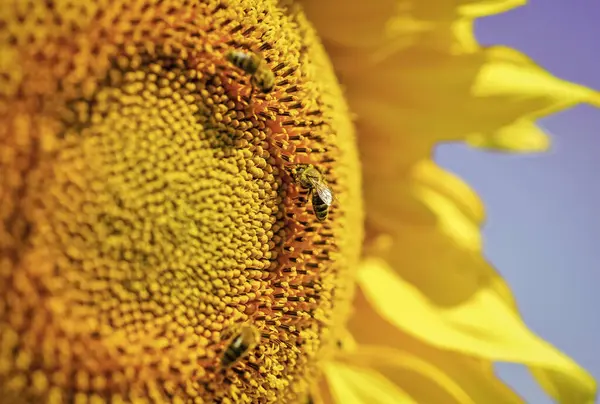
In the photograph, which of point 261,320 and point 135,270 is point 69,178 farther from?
point 261,320

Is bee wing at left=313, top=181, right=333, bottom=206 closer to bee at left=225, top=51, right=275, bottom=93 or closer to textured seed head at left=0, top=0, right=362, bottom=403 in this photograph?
textured seed head at left=0, top=0, right=362, bottom=403

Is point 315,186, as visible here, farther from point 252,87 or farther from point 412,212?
point 412,212

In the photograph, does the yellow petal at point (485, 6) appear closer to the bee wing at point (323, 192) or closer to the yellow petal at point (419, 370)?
the bee wing at point (323, 192)

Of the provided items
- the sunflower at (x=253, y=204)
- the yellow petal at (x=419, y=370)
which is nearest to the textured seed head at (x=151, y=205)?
the sunflower at (x=253, y=204)

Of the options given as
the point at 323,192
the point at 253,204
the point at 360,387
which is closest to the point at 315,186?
the point at 323,192

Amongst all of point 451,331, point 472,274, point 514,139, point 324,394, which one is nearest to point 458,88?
point 514,139

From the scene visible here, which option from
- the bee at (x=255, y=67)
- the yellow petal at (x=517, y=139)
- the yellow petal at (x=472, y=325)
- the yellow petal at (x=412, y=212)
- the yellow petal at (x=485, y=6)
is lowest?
the yellow petal at (x=472, y=325)

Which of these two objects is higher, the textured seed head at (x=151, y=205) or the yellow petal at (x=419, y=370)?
the textured seed head at (x=151, y=205)
